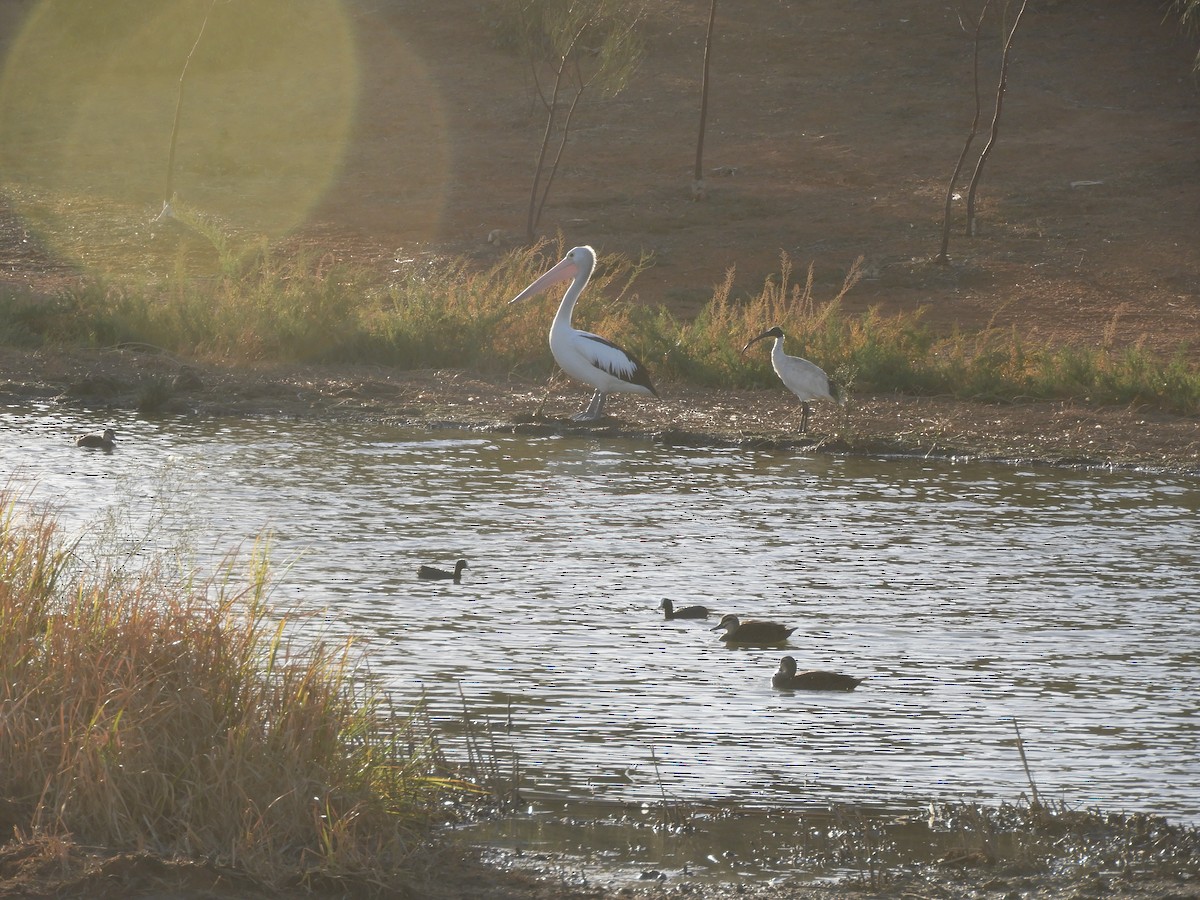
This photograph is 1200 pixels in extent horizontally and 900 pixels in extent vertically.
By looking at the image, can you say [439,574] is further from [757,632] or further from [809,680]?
[809,680]

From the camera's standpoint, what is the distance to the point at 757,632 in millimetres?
7637

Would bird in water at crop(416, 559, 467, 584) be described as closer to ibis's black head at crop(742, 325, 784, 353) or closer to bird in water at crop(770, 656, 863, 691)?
bird in water at crop(770, 656, 863, 691)

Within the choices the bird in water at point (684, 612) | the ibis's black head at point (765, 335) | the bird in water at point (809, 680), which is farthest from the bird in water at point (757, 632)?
the ibis's black head at point (765, 335)

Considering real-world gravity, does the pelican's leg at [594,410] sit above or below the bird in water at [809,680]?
below

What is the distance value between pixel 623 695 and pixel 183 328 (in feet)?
39.7

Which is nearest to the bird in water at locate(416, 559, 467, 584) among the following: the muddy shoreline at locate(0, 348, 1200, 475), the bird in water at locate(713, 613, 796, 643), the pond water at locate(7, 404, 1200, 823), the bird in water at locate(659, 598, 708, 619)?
the pond water at locate(7, 404, 1200, 823)

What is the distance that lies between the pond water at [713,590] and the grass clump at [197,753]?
668mm

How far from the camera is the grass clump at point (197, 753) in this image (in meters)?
4.59

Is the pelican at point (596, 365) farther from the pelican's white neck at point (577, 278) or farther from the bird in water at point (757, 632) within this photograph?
the bird in water at point (757, 632)

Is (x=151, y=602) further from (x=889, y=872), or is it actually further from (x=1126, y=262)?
(x=1126, y=262)

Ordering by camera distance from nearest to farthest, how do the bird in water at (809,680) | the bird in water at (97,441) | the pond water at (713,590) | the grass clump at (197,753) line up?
the grass clump at (197,753) → the pond water at (713,590) → the bird in water at (809,680) → the bird in water at (97,441)

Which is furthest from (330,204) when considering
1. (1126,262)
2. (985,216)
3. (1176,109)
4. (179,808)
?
(179,808)

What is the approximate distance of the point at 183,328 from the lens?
17.8m

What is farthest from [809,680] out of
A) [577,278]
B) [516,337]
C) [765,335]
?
[516,337]
